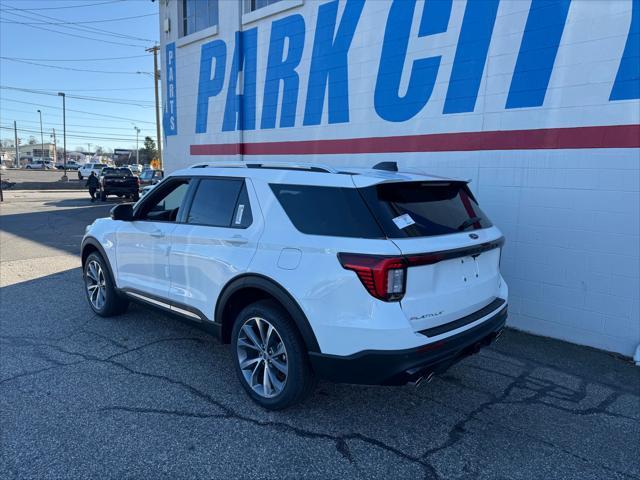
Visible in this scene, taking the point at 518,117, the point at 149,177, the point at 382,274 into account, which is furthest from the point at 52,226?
the point at 149,177

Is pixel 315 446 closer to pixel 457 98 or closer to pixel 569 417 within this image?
pixel 569 417

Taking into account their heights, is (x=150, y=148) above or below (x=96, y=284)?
above

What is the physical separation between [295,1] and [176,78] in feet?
14.1

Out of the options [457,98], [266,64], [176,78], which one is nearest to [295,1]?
[266,64]

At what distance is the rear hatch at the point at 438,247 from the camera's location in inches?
112

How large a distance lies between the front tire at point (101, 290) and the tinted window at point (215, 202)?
5.48ft

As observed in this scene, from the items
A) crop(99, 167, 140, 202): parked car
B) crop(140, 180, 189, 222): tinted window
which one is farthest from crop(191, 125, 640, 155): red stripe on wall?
crop(99, 167, 140, 202): parked car

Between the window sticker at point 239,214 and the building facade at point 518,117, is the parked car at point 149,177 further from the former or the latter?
the window sticker at point 239,214

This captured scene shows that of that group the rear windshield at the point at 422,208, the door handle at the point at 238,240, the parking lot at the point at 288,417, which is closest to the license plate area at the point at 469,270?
the rear windshield at the point at 422,208

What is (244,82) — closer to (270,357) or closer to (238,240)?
(238,240)

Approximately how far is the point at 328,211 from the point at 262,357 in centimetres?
123

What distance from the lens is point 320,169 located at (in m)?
3.36

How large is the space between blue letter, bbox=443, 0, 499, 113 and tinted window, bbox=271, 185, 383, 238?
334 cm

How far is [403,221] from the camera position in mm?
2930
